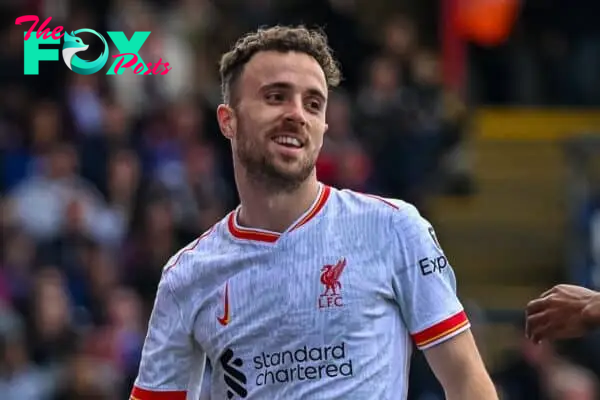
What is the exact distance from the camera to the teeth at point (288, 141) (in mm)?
5441

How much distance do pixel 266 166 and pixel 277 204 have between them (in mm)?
148

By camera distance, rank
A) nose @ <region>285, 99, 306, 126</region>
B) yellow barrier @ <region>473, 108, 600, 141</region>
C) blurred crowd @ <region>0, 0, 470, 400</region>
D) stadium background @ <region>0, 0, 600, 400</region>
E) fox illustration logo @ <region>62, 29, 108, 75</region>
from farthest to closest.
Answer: yellow barrier @ <region>473, 108, 600, 141</region>, fox illustration logo @ <region>62, 29, 108, 75</region>, stadium background @ <region>0, 0, 600, 400</region>, blurred crowd @ <region>0, 0, 470, 400</region>, nose @ <region>285, 99, 306, 126</region>

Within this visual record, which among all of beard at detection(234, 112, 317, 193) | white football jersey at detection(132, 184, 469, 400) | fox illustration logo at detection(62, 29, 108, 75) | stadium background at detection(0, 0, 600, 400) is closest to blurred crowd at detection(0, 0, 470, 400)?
stadium background at detection(0, 0, 600, 400)

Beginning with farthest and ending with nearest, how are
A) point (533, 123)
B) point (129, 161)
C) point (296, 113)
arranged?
point (533, 123) < point (129, 161) < point (296, 113)

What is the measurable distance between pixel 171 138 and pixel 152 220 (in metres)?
1.35

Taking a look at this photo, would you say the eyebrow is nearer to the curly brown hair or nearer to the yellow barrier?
the curly brown hair

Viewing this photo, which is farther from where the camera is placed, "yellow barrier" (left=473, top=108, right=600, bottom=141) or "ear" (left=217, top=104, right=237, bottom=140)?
"yellow barrier" (left=473, top=108, right=600, bottom=141)

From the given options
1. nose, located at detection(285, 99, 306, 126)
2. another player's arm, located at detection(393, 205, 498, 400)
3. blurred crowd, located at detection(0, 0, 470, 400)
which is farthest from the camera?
blurred crowd, located at detection(0, 0, 470, 400)

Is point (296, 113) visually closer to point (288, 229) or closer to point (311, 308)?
point (288, 229)

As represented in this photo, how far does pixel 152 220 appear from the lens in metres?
12.3

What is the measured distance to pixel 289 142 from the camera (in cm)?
545

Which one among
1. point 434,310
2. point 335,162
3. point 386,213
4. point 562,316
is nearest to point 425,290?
point 434,310

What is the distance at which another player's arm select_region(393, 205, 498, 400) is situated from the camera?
5.27 metres

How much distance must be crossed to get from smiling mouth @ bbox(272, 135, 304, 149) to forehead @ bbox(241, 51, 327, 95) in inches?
6.4
